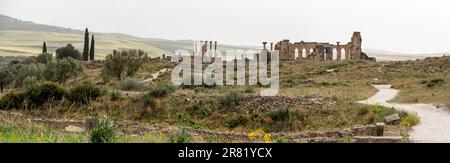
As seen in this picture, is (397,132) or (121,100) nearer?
(397,132)

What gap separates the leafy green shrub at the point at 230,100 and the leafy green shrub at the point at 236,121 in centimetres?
217

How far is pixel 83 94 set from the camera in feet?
94.3

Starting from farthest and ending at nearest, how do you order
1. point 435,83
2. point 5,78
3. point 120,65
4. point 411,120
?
point 5,78, point 120,65, point 435,83, point 411,120

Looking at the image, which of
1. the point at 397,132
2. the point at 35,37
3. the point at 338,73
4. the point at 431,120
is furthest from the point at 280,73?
the point at 35,37

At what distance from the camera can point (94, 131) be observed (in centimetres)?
924

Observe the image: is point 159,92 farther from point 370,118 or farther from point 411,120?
point 411,120

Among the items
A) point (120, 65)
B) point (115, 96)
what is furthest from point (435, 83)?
point (120, 65)

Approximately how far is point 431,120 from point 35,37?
194m

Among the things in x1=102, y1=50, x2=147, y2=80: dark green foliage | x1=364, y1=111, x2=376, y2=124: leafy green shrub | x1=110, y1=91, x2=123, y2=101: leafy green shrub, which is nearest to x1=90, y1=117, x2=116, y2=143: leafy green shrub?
x1=364, y1=111, x2=376, y2=124: leafy green shrub

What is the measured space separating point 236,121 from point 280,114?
6.49 ft

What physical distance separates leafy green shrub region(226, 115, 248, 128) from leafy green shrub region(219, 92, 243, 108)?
2166mm

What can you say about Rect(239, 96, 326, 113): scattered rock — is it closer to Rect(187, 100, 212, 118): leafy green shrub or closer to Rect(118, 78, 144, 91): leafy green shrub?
Rect(187, 100, 212, 118): leafy green shrub
